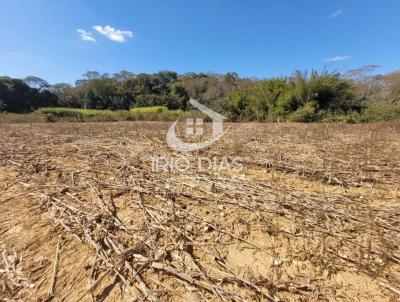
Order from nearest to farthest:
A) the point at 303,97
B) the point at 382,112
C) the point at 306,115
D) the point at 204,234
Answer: the point at 204,234, the point at 382,112, the point at 306,115, the point at 303,97

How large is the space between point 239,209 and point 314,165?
4.85 feet

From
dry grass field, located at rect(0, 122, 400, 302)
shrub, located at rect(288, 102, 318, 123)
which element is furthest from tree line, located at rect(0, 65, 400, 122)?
dry grass field, located at rect(0, 122, 400, 302)

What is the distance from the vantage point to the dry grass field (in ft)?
3.68

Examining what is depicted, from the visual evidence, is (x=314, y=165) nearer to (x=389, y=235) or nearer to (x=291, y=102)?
(x=389, y=235)

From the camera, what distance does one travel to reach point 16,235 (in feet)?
5.16

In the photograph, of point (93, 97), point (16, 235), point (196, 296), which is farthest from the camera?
point (93, 97)

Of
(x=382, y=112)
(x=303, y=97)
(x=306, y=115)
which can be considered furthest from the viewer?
(x=303, y=97)

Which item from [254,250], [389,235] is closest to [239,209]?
[254,250]

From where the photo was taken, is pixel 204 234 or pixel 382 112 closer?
pixel 204 234

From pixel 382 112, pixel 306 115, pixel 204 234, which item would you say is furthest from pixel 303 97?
pixel 204 234

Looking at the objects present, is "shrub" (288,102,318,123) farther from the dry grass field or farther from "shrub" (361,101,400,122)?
the dry grass field

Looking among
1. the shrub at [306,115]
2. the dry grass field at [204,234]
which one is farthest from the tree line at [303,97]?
the dry grass field at [204,234]

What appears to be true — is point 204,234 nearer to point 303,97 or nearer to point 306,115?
point 306,115

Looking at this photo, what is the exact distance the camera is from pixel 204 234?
1535mm
